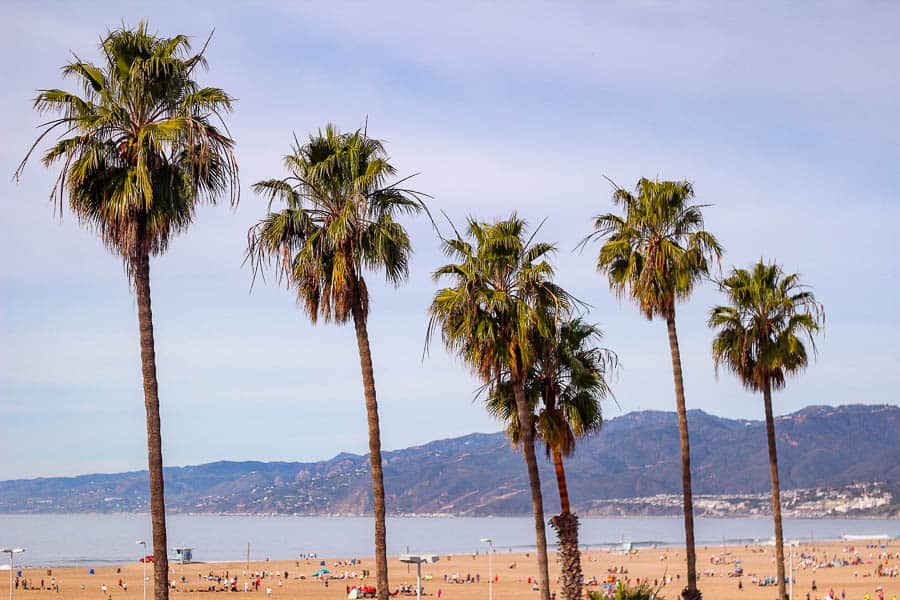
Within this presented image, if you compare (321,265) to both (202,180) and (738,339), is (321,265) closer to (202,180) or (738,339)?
(202,180)

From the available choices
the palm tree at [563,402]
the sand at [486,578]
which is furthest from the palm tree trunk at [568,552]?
the sand at [486,578]

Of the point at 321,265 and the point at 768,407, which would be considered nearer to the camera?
the point at 321,265

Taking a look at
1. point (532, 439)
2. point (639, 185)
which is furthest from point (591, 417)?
point (639, 185)

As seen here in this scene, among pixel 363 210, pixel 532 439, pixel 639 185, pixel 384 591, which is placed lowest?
pixel 384 591

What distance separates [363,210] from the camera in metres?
22.4

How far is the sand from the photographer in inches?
3209

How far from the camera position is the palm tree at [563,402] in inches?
1110

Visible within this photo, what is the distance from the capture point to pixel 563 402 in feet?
93.5

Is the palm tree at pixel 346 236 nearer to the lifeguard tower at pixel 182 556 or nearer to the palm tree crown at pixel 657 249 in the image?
the palm tree crown at pixel 657 249

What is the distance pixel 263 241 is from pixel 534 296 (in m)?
7.27

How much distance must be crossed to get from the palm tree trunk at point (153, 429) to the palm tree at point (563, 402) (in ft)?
39.5

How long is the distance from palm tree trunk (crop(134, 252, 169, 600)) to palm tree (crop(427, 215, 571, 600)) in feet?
30.3

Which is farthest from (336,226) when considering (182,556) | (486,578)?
(182,556)

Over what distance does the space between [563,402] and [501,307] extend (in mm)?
3577
